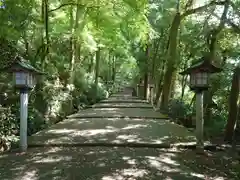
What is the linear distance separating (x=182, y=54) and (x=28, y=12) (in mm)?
13048

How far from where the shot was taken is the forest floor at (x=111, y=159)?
15.4ft

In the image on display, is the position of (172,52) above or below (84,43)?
below

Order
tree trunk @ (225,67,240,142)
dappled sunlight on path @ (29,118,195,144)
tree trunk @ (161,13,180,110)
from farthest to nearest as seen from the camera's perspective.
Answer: tree trunk @ (161,13,180,110)
tree trunk @ (225,67,240,142)
dappled sunlight on path @ (29,118,195,144)

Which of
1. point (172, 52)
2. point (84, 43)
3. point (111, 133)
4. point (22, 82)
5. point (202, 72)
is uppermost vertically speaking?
point (84, 43)

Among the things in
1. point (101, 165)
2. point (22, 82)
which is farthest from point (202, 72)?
point (22, 82)

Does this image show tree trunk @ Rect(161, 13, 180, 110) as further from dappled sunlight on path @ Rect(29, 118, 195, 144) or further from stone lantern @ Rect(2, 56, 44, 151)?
stone lantern @ Rect(2, 56, 44, 151)

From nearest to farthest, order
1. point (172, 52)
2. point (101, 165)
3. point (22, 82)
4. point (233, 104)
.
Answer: point (101, 165), point (22, 82), point (233, 104), point (172, 52)

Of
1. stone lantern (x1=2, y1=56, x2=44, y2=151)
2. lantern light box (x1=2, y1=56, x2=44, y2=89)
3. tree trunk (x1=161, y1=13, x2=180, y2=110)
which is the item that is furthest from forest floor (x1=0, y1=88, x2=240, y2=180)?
tree trunk (x1=161, y1=13, x2=180, y2=110)

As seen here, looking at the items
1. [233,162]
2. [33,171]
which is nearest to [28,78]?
[33,171]

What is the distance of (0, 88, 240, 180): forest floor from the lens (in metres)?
4.71

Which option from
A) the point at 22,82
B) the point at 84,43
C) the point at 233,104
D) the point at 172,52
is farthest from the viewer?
the point at 84,43

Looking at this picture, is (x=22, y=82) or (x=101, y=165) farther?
(x=22, y=82)

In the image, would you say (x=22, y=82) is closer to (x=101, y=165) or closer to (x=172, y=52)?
(x=101, y=165)

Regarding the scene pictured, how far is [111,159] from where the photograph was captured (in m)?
5.52
